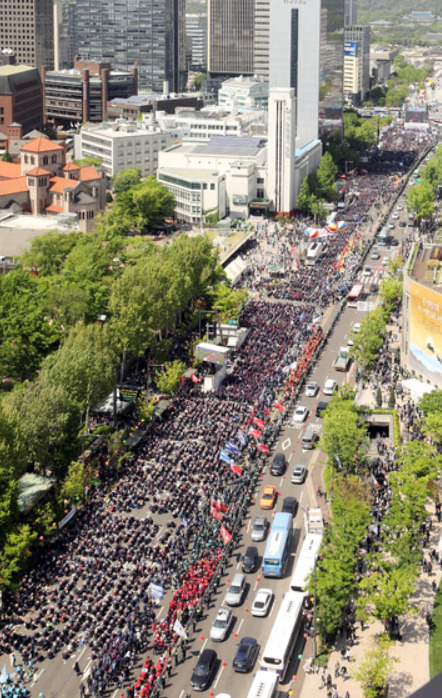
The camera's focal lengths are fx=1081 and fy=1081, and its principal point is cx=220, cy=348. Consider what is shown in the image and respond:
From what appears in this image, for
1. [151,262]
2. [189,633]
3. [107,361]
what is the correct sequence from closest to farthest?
[189,633]
[107,361]
[151,262]

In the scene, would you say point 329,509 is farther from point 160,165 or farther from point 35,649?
point 160,165

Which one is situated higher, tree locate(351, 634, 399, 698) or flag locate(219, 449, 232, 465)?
flag locate(219, 449, 232, 465)

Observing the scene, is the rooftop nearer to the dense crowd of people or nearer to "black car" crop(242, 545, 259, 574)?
the dense crowd of people

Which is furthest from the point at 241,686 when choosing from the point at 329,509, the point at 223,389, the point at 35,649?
the point at 223,389

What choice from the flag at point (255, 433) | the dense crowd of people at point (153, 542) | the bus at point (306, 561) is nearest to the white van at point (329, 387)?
the dense crowd of people at point (153, 542)

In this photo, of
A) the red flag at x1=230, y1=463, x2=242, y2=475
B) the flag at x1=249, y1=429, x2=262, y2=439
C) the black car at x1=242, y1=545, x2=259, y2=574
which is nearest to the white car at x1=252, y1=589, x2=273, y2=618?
the black car at x1=242, y1=545, x2=259, y2=574

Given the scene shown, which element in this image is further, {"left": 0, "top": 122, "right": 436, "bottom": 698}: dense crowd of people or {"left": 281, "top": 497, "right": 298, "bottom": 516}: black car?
{"left": 281, "top": 497, "right": 298, "bottom": 516}: black car

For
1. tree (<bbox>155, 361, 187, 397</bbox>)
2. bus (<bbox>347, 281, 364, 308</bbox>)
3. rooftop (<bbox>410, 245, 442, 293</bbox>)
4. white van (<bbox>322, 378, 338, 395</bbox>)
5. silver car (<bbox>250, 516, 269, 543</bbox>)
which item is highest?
rooftop (<bbox>410, 245, 442, 293</bbox>)
